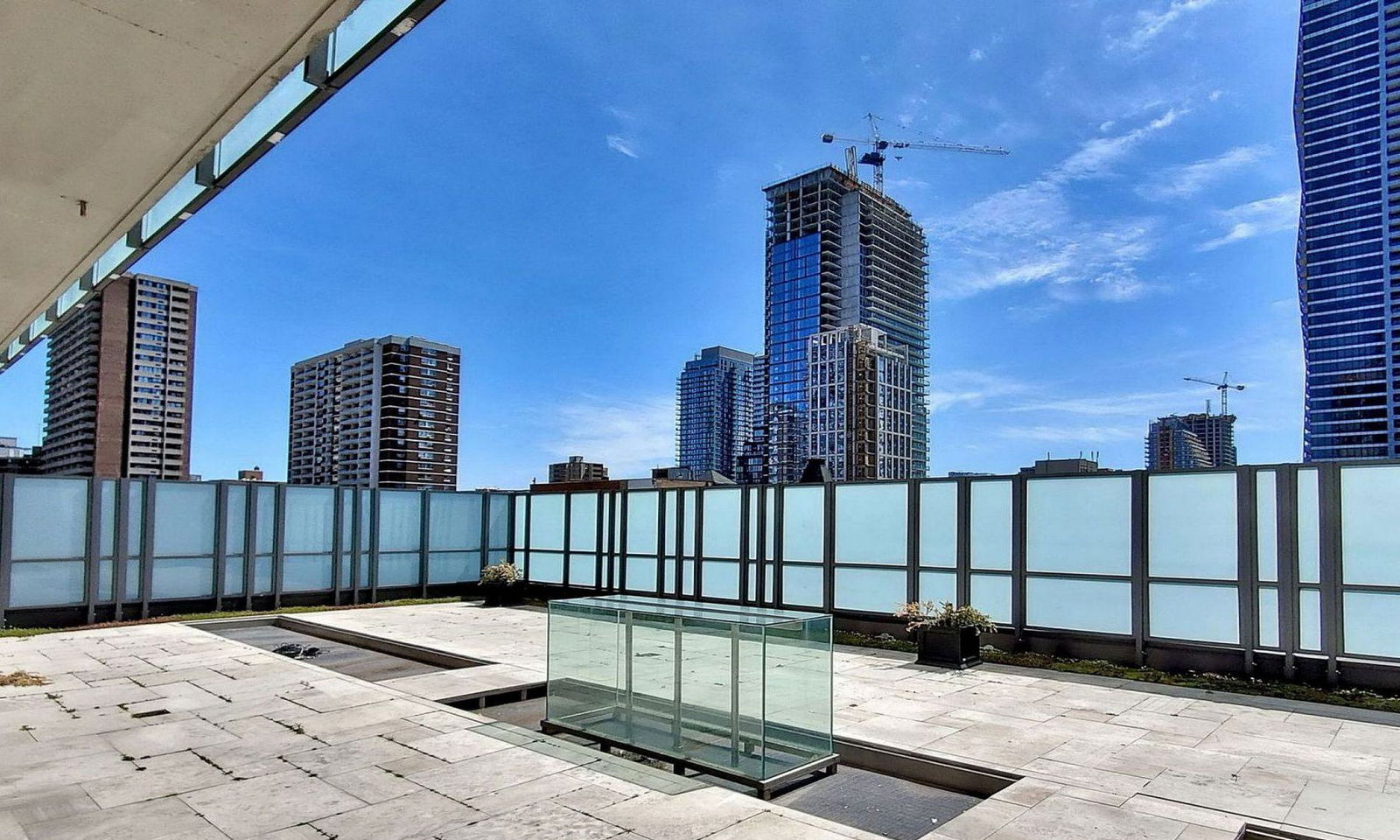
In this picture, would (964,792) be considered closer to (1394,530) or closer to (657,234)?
(1394,530)

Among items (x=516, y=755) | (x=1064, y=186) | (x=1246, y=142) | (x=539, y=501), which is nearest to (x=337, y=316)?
(x=1064, y=186)

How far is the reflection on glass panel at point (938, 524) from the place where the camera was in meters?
15.0

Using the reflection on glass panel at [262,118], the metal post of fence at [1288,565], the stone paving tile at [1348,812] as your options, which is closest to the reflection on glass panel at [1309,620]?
the metal post of fence at [1288,565]

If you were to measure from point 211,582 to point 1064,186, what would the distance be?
84.7m

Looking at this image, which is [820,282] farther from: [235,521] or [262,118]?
[262,118]

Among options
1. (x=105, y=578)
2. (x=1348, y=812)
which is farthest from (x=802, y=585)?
(x=105, y=578)

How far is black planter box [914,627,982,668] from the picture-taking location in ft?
42.9

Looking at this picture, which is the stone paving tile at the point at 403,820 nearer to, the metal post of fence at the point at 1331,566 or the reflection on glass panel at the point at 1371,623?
the metal post of fence at the point at 1331,566

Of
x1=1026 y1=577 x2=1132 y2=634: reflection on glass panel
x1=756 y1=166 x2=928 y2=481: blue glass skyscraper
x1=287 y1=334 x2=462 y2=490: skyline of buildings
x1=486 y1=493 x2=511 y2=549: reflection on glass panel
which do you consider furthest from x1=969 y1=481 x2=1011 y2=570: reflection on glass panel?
x1=756 y1=166 x2=928 y2=481: blue glass skyscraper

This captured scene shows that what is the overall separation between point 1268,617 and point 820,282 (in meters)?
139

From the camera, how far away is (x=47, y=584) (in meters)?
17.5

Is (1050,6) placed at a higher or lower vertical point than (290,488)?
higher

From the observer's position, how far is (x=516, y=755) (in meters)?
7.93

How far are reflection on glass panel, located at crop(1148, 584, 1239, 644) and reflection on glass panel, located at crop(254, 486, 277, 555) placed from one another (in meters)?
20.1
